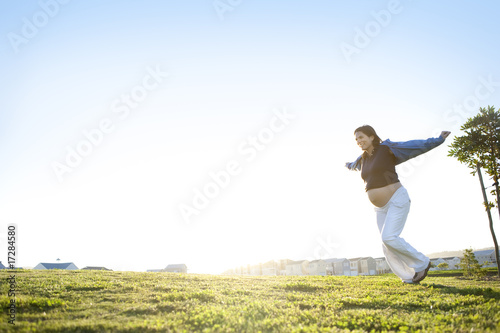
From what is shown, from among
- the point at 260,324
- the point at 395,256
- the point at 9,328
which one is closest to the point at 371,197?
the point at 395,256

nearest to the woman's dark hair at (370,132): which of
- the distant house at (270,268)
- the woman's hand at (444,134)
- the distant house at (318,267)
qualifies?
the woman's hand at (444,134)

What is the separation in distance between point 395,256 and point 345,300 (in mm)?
3111

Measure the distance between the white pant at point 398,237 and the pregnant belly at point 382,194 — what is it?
9 centimetres

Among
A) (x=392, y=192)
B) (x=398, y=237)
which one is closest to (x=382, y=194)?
(x=392, y=192)

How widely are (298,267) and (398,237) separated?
109769 millimetres

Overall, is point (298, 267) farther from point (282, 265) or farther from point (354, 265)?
point (354, 265)

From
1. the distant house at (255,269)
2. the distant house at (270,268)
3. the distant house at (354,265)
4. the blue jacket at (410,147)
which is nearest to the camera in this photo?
the blue jacket at (410,147)

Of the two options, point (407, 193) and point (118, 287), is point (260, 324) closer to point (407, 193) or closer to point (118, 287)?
point (118, 287)

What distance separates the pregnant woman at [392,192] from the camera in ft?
27.0

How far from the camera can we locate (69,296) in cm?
593

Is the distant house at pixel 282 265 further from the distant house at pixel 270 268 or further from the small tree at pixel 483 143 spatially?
the small tree at pixel 483 143

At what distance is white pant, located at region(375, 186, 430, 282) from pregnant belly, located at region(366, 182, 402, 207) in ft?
0.30

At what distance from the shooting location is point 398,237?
26.9 ft

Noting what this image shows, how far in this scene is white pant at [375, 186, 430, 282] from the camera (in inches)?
320
